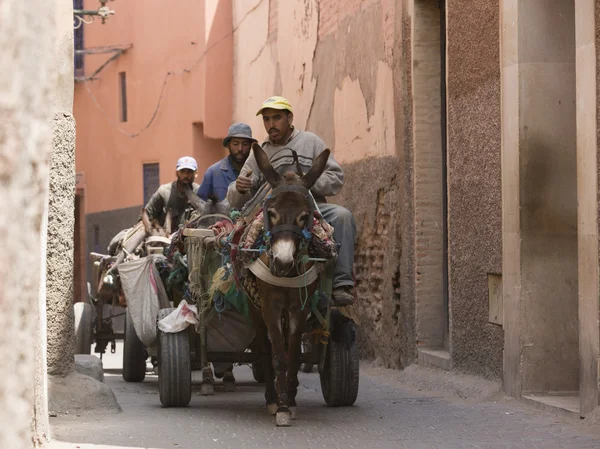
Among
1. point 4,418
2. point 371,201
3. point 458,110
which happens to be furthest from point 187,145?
point 4,418

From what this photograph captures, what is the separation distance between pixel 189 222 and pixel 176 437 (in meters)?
2.91

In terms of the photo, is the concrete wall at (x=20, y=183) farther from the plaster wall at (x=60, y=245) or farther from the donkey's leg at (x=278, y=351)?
the plaster wall at (x=60, y=245)

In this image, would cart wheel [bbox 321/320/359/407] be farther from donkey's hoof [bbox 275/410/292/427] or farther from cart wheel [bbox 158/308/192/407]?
cart wheel [bbox 158/308/192/407]

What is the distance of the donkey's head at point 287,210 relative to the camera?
7.20m

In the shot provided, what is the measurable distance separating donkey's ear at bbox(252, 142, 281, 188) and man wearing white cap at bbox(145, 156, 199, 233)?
15.6 ft

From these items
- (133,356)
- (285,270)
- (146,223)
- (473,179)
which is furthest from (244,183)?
(146,223)

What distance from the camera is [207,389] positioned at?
972cm

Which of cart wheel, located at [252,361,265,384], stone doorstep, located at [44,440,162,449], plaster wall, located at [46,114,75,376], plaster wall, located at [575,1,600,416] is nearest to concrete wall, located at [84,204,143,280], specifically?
cart wheel, located at [252,361,265,384]

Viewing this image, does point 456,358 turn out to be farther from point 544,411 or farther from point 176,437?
point 176,437

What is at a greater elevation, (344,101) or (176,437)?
(344,101)

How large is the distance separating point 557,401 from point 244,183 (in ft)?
8.24

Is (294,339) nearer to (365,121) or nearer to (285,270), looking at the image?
(285,270)

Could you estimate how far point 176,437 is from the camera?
7.05 metres

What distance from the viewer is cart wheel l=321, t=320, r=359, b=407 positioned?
8336 mm
